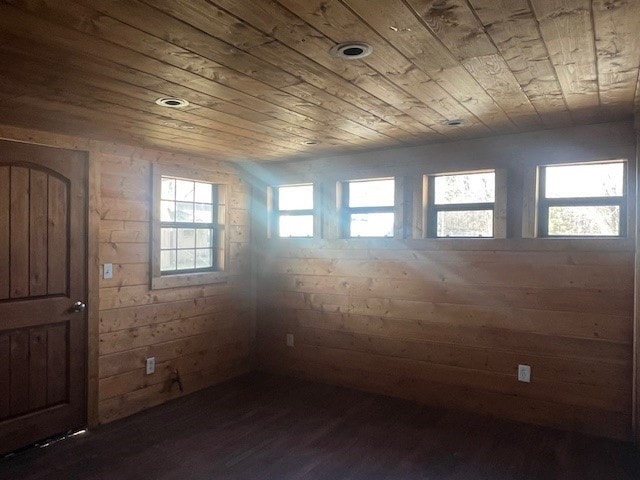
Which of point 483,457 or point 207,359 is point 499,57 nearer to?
point 483,457

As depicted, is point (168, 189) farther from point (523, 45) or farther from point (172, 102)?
point (523, 45)

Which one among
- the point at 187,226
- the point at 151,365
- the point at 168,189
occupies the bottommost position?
the point at 151,365

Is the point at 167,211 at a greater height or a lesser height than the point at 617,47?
lesser

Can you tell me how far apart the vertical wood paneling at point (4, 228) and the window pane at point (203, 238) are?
1.73m

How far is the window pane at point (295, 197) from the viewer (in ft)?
16.1

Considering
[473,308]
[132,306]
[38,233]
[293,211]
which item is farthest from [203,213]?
[473,308]

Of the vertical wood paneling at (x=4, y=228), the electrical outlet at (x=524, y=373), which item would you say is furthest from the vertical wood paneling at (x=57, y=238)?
the electrical outlet at (x=524, y=373)

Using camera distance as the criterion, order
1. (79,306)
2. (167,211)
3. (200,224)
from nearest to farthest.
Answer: (79,306), (167,211), (200,224)

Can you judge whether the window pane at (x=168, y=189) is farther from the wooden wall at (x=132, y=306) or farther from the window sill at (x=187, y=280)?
the window sill at (x=187, y=280)

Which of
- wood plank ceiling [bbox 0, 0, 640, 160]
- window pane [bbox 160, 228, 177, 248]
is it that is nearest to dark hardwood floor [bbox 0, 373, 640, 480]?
window pane [bbox 160, 228, 177, 248]

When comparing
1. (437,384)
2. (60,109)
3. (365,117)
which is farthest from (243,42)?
(437,384)

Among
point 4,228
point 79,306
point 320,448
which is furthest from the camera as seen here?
point 79,306

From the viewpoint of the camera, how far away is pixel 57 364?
11.1 ft

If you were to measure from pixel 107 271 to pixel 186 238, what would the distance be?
0.93 m
